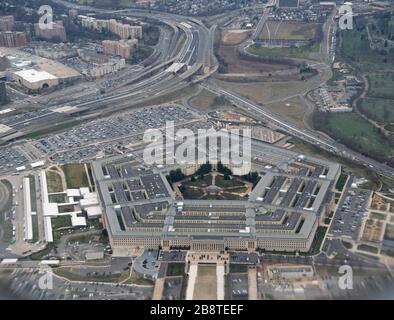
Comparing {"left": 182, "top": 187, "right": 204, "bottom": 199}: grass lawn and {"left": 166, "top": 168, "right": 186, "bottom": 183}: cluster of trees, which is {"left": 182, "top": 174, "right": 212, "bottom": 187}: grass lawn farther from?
{"left": 182, "top": 187, "right": 204, "bottom": 199}: grass lawn

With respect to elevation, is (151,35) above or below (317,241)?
above

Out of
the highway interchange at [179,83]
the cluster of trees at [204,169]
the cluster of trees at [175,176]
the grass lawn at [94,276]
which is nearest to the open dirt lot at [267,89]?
the highway interchange at [179,83]

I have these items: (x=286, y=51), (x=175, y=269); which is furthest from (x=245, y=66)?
(x=175, y=269)

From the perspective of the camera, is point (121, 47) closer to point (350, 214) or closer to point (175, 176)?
point (175, 176)

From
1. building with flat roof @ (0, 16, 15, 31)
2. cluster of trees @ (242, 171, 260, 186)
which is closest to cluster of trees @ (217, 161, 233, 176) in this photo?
cluster of trees @ (242, 171, 260, 186)

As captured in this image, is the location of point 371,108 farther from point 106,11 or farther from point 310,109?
point 106,11
